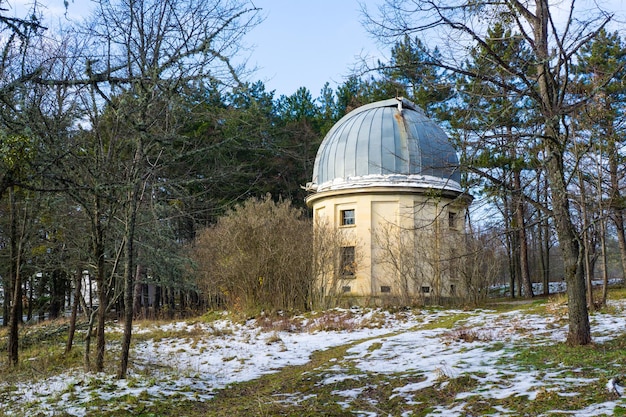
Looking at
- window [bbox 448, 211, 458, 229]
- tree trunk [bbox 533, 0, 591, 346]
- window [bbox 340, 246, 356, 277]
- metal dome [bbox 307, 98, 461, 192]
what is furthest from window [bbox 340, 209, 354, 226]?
tree trunk [bbox 533, 0, 591, 346]

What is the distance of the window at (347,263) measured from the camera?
1922cm

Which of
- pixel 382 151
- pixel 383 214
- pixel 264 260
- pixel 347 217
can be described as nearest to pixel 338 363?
pixel 264 260

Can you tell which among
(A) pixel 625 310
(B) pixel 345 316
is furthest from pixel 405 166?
(A) pixel 625 310

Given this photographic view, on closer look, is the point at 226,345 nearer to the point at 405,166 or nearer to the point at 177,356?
the point at 177,356

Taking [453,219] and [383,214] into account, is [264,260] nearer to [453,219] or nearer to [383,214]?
[383,214]

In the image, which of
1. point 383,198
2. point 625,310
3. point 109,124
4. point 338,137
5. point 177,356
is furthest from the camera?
point 338,137

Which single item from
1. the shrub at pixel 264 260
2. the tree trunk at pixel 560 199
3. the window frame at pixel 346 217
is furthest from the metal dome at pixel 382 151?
the tree trunk at pixel 560 199

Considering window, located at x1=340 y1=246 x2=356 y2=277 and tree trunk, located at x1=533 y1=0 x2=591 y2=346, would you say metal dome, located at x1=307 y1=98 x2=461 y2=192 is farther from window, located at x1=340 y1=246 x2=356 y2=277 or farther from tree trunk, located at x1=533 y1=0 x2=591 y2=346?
tree trunk, located at x1=533 y1=0 x2=591 y2=346

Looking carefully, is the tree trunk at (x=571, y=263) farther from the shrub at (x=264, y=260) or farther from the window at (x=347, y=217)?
the window at (x=347, y=217)

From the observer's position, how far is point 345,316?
53.7 feet

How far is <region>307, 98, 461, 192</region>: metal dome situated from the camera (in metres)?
21.3

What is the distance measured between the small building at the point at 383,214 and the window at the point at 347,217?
0.13 feet

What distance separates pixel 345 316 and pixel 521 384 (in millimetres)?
10106

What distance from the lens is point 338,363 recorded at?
915 cm
